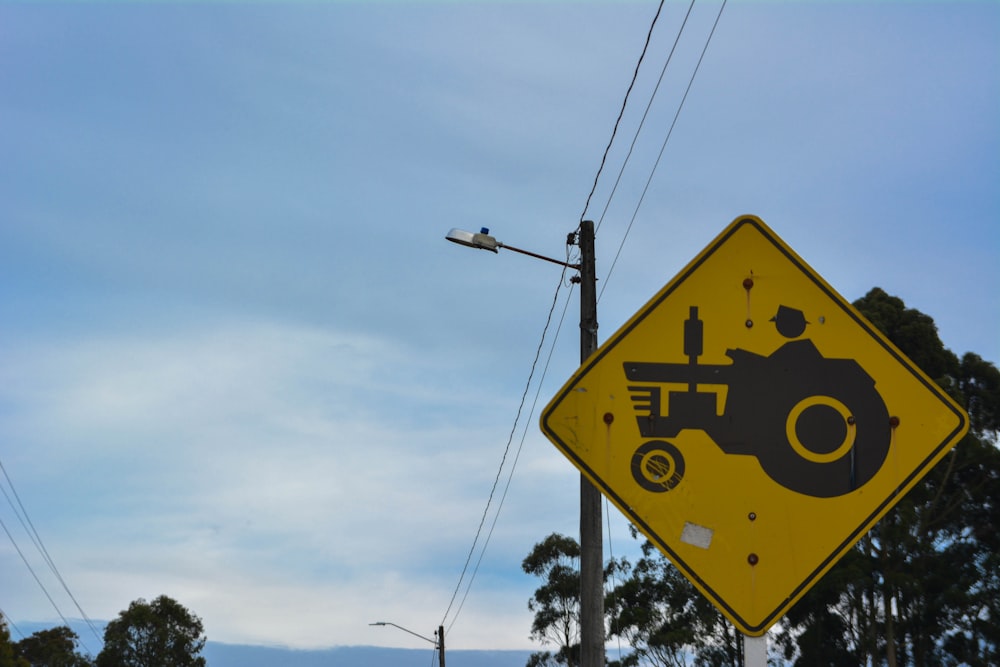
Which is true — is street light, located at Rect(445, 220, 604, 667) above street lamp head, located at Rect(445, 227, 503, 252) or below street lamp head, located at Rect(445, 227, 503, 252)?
below

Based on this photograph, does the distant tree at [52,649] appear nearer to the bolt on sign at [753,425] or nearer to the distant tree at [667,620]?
the distant tree at [667,620]

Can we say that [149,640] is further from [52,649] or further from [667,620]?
[667,620]

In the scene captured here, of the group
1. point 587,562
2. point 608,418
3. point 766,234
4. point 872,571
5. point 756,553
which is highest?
point 872,571

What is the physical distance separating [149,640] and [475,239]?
57.7 m

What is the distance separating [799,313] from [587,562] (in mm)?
7557

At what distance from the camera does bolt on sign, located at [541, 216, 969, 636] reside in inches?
101

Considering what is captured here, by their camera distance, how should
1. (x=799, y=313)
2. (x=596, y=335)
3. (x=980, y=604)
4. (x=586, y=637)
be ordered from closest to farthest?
(x=799, y=313)
(x=586, y=637)
(x=596, y=335)
(x=980, y=604)

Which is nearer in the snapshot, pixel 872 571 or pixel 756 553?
pixel 756 553

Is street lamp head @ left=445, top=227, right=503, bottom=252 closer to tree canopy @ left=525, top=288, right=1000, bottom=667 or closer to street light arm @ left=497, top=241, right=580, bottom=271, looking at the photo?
street light arm @ left=497, top=241, right=580, bottom=271

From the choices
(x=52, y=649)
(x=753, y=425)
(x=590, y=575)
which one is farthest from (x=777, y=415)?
(x=52, y=649)

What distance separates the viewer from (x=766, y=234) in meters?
2.84

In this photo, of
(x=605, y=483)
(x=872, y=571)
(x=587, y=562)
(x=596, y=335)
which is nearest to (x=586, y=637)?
(x=587, y=562)

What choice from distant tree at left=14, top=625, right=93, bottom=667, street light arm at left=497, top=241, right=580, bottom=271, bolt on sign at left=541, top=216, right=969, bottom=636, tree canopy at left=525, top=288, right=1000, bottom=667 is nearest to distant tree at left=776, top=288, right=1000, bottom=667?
tree canopy at left=525, top=288, right=1000, bottom=667

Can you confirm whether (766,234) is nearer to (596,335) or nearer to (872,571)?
(596,335)
